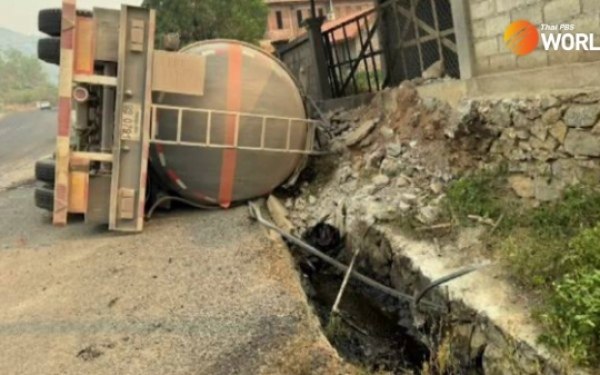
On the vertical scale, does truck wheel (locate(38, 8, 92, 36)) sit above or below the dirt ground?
above

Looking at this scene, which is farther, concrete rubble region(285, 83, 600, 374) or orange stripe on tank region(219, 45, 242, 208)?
orange stripe on tank region(219, 45, 242, 208)

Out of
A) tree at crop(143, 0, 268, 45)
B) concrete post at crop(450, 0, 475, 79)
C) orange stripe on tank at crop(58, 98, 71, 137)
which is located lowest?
orange stripe on tank at crop(58, 98, 71, 137)

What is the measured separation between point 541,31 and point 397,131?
8.25 feet

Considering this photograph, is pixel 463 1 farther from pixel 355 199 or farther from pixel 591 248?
pixel 591 248

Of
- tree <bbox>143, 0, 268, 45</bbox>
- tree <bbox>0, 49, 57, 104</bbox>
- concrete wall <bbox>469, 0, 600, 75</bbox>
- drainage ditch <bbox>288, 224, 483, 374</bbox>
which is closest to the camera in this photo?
drainage ditch <bbox>288, 224, 483, 374</bbox>

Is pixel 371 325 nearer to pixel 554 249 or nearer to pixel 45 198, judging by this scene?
pixel 554 249

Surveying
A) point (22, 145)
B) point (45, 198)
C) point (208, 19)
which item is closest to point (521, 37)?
point (45, 198)

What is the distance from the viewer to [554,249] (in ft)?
13.3

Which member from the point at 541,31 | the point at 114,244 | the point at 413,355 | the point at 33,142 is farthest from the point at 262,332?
the point at 33,142

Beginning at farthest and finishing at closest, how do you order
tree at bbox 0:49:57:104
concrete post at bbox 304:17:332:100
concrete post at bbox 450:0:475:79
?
tree at bbox 0:49:57:104 → concrete post at bbox 304:17:332:100 → concrete post at bbox 450:0:475:79

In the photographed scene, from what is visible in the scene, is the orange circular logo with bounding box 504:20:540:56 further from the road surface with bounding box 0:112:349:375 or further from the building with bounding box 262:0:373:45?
the building with bounding box 262:0:373:45

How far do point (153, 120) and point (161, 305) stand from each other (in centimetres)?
273

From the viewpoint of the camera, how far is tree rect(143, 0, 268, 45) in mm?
14836

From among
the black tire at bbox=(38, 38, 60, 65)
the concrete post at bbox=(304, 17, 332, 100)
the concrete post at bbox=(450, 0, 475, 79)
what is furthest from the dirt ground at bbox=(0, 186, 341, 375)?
the concrete post at bbox=(304, 17, 332, 100)
